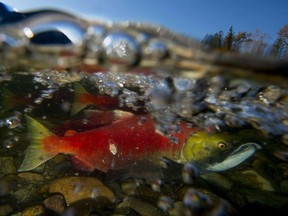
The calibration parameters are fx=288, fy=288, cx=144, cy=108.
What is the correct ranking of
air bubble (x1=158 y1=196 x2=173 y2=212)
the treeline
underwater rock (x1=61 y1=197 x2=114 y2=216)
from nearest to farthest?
1. the treeline
2. underwater rock (x1=61 y1=197 x2=114 y2=216)
3. air bubble (x1=158 y1=196 x2=173 y2=212)

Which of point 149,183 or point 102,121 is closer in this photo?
point 149,183

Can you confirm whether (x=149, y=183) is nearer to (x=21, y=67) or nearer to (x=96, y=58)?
(x=96, y=58)

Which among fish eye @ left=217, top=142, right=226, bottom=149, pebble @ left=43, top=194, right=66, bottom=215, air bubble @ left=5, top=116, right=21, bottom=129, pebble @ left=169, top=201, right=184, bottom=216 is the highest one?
fish eye @ left=217, top=142, right=226, bottom=149

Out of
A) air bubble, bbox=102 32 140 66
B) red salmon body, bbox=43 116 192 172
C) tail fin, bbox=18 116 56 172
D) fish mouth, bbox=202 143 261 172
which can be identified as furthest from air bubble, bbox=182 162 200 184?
tail fin, bbox=18 116 56 172

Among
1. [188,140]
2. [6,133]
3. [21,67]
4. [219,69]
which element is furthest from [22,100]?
[219,69]

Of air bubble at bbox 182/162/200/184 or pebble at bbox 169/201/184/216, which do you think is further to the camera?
air bubble at bbox 182/162/200/184

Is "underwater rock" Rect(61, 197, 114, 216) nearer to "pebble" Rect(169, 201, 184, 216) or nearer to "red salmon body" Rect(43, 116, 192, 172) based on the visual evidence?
"red salmon body" Rect(43, 116, 192, 172)

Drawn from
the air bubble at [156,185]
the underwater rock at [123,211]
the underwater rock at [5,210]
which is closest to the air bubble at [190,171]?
the air bubble at [156,185]
